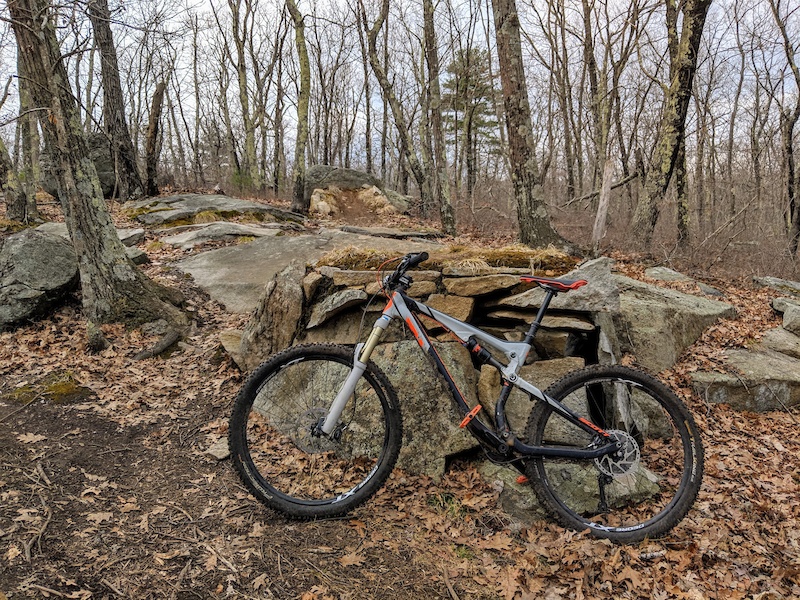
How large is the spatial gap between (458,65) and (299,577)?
2160 centimetres

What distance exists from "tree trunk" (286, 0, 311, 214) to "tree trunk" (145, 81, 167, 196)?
4.05m

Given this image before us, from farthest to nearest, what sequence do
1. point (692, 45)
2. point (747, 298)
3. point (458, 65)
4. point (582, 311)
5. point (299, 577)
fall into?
point (458, 65)
point (692, 45)
point (747, 298)
point (582, 311)
point (299, 577)

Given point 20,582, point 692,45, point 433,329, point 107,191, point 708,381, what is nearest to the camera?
point 20,582

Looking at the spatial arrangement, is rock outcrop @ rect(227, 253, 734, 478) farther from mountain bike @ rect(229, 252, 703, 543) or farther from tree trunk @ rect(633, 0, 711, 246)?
tree trunk @ rect(633, 0, 711, 246)

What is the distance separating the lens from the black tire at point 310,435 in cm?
296

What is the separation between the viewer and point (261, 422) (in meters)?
3.70

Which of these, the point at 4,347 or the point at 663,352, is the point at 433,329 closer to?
the point at 663,352

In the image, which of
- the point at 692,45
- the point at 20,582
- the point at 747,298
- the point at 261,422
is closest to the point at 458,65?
the point at 692,45

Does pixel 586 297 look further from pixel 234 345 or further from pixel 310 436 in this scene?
pixel 234 345

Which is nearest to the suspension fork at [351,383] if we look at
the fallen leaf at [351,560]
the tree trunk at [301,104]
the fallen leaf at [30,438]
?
the fallen leaf at [351,560]

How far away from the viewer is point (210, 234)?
959 cm

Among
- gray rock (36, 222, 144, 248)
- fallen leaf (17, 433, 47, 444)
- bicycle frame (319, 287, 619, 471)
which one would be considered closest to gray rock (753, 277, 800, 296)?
bicycle frame (319, 287, 619, 471)

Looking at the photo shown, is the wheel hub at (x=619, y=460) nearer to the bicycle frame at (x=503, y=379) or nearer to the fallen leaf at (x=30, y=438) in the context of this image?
the bicycle frame at (x=503, y=379)

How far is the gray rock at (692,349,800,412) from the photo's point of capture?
4.94m
